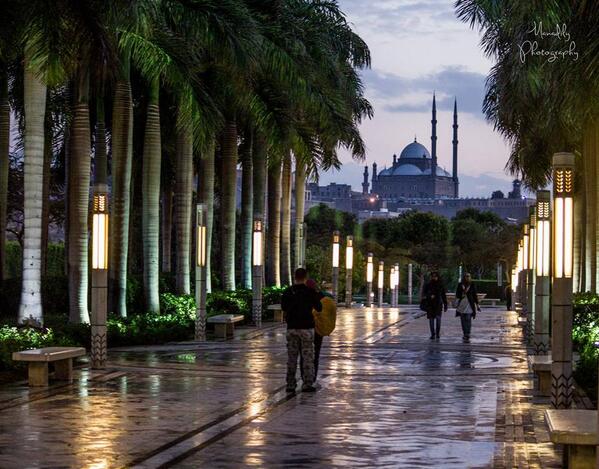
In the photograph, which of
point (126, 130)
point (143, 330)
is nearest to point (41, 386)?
point (143, 330)

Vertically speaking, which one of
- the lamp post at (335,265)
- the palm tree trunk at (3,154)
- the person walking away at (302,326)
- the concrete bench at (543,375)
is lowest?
the concrete bench at (543,375)

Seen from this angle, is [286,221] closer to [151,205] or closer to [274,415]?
[151,205]

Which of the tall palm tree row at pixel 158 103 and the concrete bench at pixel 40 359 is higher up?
the tall palm tree row at pixel 158 103

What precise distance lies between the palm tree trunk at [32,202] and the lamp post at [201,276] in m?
6.43

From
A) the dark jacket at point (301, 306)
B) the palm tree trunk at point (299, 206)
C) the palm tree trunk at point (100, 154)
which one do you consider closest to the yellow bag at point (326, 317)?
the dark jacket at point (301, 306)

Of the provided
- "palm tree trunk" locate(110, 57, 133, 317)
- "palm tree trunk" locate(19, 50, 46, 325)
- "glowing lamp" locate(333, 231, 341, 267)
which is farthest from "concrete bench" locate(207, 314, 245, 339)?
"glowing lamp" locate(333, 231, 341, 267)

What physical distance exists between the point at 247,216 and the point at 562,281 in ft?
90.7

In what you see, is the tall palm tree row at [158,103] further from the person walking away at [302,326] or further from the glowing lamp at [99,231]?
the person walking away at [302,326]

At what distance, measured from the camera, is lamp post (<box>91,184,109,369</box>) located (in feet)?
66.7

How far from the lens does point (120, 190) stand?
2853 centimetres

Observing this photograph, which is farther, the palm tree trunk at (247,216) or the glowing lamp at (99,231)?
the palm tree trunk at (247,216)

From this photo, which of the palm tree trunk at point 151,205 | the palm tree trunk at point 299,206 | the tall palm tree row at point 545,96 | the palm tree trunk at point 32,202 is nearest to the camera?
the tall palm tree row at point 545,96

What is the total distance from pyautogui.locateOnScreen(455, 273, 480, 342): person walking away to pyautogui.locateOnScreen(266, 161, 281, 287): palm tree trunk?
49.7 feet

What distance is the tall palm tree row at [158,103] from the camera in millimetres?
20031
